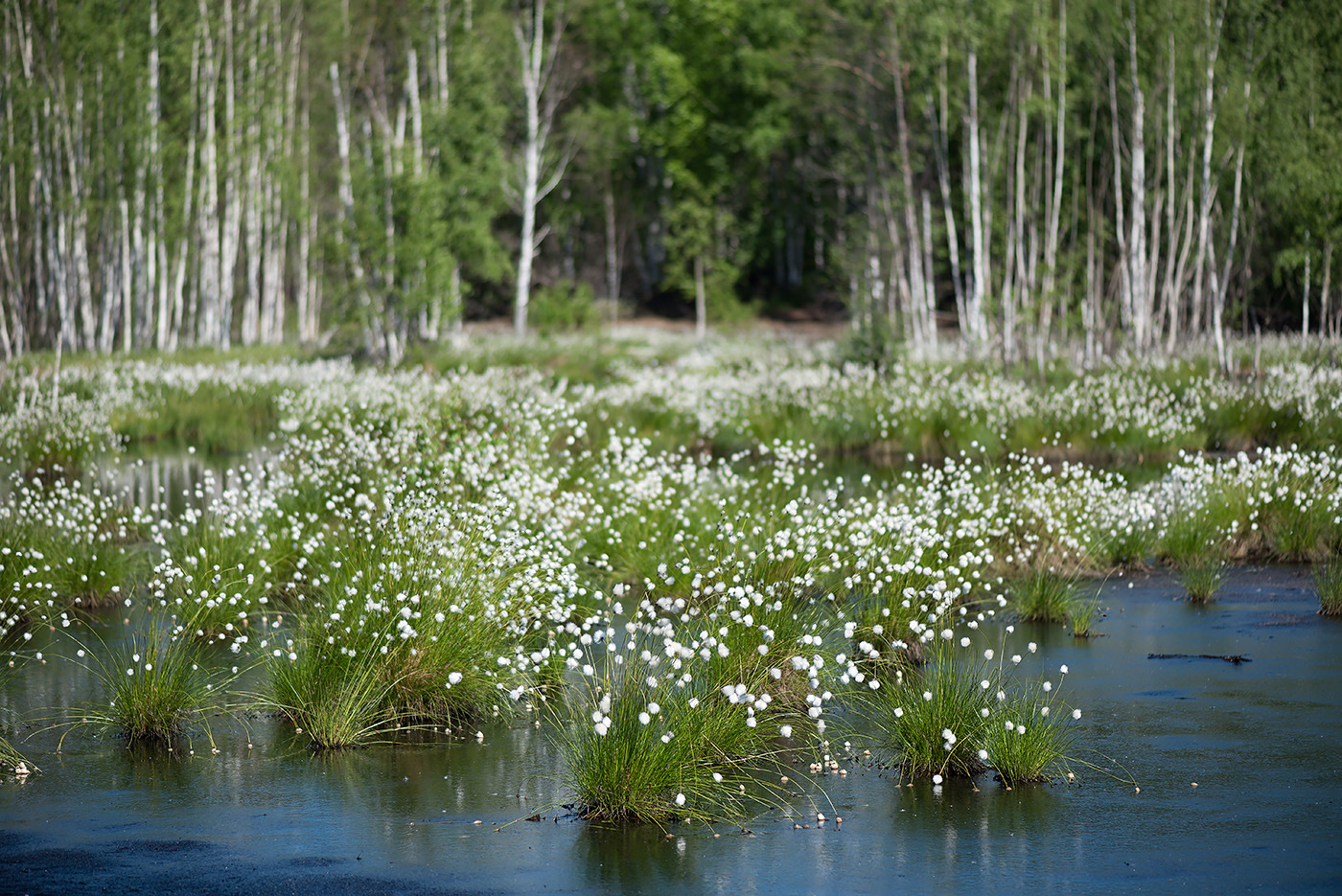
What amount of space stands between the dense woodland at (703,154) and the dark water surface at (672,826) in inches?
635

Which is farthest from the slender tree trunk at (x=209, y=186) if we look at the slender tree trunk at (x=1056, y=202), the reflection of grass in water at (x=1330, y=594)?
the reflection of grass in water at (x=1330, y=594)

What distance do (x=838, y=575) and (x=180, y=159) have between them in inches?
1297

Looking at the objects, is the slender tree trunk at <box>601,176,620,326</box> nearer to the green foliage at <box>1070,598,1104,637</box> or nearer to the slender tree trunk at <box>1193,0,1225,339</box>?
the slender tree trunk at <box>1193,0,1225,339</box>

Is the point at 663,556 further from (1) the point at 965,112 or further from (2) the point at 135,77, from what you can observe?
(2) the point at 135,77

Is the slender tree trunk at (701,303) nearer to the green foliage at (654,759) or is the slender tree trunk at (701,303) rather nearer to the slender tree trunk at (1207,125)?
the slender tree trunk at (1207,125)

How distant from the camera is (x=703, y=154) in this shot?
163 feet

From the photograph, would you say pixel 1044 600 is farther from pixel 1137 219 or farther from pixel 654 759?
pixel 1137 219

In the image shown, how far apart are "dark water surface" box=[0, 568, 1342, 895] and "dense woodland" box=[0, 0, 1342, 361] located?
16139 mm

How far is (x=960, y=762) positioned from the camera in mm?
6488

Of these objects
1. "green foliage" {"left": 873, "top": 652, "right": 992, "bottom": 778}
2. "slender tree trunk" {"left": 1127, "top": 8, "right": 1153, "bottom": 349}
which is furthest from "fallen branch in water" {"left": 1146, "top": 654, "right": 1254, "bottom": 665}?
"slender tree trunk" {"left": 1127, "top": 8, "right": 1153, "bottom": 349}

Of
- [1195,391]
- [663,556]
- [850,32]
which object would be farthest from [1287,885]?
[850,32]

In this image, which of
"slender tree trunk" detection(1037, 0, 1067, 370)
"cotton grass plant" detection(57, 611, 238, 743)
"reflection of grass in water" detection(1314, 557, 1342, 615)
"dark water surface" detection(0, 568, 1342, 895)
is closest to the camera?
"dark water surface" detection(0, 568, 1342, 895)

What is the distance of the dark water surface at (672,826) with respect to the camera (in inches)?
207

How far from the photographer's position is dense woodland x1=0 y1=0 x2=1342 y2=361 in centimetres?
2641
